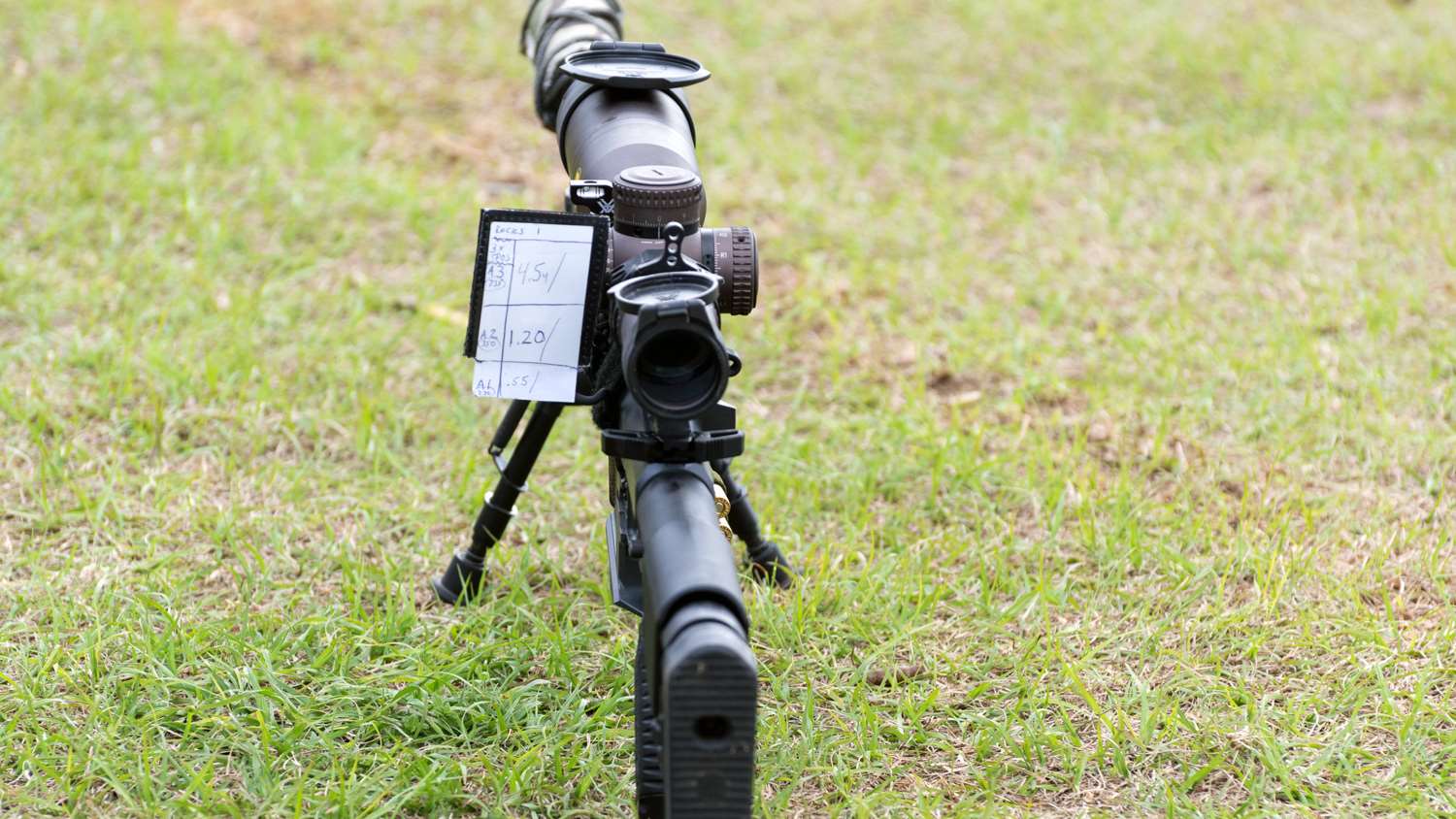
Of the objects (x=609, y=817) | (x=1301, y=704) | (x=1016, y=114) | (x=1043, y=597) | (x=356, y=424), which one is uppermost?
(x=1016, y=114)

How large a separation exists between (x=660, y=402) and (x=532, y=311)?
37 cm

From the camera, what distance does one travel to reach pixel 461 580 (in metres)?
3.21

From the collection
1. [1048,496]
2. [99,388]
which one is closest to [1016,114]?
[1048,496]

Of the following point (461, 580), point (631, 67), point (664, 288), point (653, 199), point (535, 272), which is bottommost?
point (461, 580)

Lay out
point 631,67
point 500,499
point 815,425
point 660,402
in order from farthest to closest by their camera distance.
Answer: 1. point 815,425
2. point 500,499
3. point 631,67
4. point 660,402

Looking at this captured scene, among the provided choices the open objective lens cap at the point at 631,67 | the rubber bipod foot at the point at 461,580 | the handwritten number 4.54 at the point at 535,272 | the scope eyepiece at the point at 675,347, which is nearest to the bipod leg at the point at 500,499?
the rubber bipod foot at the point at 461,580

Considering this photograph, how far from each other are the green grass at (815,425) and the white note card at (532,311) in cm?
76

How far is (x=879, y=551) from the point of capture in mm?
3473

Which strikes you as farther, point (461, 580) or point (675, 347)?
point (461, 580)

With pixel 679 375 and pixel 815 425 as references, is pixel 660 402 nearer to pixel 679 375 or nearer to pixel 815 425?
pixel 679 375

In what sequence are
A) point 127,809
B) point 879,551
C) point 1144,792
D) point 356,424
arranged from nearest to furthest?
point 127,809
point 1144,792
point 879,551
point 356,424

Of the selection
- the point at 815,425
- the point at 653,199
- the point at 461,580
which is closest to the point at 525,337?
the point at 653,199

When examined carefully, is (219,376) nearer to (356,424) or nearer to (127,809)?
(356,424)

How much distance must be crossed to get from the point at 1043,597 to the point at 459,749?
135 cm
